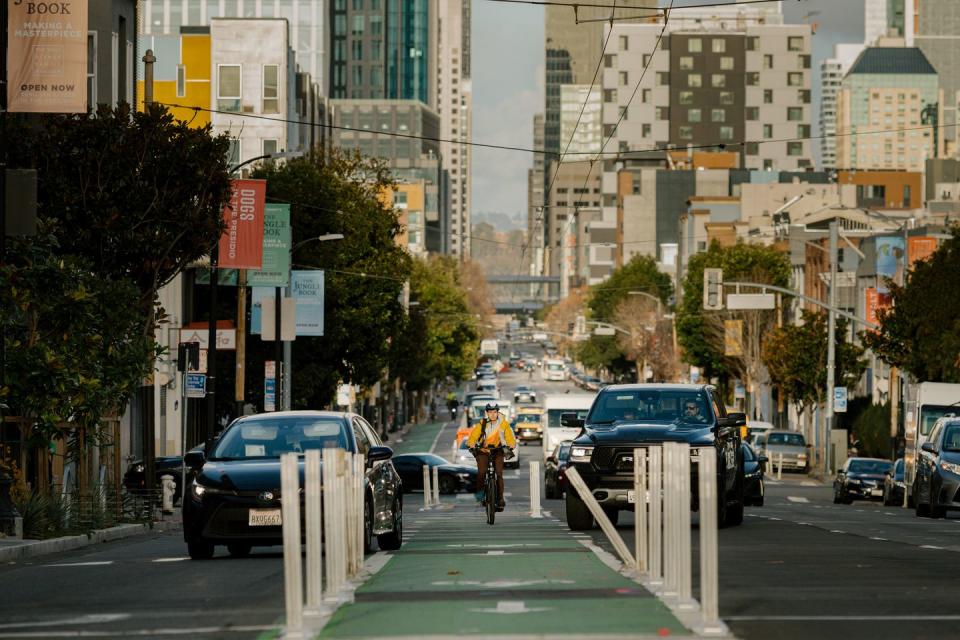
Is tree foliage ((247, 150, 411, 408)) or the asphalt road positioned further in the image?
tree foliage ((247, 150, 411, 408))

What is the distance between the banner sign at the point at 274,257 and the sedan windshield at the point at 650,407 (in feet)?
71.7

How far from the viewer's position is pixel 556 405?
2087 inches

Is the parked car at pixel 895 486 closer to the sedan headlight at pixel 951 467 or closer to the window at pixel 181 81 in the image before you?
the sedan headlight at pixel 951 467

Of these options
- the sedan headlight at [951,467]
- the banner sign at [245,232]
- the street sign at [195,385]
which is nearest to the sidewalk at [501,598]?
the sedan headlight at [951,467]

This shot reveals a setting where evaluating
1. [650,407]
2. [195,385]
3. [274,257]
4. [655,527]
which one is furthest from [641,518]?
[274,257]

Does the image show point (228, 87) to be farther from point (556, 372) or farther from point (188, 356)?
point (556, 372)

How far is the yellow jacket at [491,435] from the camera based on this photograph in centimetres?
2536

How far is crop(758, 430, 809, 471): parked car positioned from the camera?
66500mm

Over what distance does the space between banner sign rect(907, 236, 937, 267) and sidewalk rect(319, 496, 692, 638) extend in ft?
177

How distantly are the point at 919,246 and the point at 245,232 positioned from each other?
3841 centimetres

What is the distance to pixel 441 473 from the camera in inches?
2096

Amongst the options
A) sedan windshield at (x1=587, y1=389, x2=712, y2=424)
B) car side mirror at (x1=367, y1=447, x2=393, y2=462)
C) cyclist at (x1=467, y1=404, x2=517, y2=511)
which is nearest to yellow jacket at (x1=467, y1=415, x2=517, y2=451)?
cyclist at (x1=467, y1=404, x2=517, y2=511)

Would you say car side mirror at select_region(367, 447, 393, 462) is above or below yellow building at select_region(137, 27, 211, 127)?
below

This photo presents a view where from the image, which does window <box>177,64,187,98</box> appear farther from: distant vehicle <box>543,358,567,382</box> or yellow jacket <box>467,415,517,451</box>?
distant vehicle <box>543,358,567,382</box>
